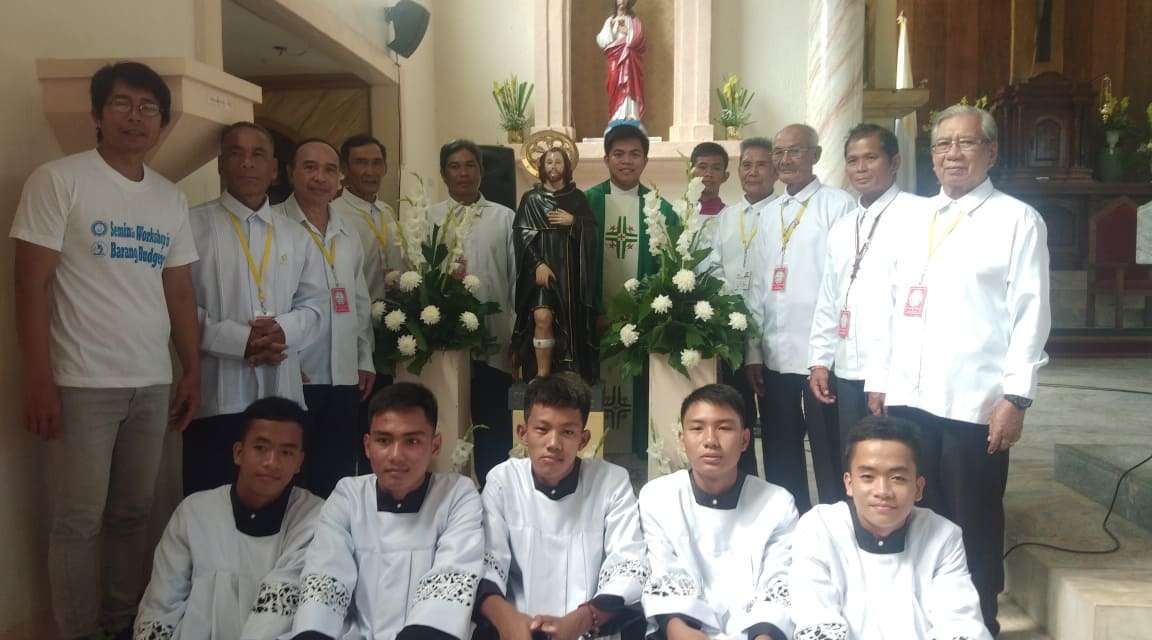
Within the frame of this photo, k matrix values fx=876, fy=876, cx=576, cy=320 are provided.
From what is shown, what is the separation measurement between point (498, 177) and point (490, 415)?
7.50 feet

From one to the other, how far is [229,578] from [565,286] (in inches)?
85.2

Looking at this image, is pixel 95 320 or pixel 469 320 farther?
pixel 469 320

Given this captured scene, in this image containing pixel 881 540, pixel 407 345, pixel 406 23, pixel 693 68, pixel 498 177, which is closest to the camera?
pixel 881 540

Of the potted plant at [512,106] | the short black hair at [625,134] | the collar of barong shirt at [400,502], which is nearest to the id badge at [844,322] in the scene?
the short black hair at [625,134]

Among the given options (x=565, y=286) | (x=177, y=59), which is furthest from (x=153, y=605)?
(x=565, y=286)

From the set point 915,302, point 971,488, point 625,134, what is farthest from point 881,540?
point 625,134

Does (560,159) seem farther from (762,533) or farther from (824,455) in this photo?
(762,533)

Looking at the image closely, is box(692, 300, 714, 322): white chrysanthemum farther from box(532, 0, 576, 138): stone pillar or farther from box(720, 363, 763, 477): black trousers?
box(532, 0, 576, 138): stone pillar

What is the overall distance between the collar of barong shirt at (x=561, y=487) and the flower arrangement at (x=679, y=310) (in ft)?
3.82

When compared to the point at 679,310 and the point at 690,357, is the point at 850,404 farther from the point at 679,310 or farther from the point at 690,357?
the point at 679,310

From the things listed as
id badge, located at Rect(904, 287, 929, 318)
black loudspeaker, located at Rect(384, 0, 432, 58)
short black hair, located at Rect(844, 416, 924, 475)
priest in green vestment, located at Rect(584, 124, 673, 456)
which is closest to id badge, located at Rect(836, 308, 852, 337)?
id badge, located at Rect(904, 287, 929, 318)

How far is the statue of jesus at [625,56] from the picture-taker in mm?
8617

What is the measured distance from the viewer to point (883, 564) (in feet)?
8.67

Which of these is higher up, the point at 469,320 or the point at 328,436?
the point at 469,320
